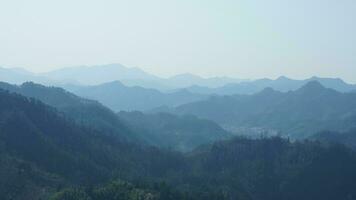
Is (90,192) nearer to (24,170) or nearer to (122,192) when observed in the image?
(122,192)

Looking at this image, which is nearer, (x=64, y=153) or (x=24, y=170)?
(x=24, y=170)

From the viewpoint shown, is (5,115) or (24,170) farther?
(5,115)

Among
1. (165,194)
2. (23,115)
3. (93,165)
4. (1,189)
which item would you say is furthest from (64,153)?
(165,194)

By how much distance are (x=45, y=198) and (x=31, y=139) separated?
55580 mm

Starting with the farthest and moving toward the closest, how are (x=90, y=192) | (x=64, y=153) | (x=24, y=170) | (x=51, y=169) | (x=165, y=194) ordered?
(x=64, y=153) < (x=51, y=169) < (x=24, y=170) < (x=165, y=194) < (x=90, y=192)

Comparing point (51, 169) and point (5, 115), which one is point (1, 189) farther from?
point (5, 115)

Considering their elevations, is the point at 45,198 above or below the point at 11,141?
below

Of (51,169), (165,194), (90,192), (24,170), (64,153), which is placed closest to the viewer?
(90,192)

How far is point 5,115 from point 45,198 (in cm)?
6821

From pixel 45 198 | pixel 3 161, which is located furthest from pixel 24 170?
pixel 45 198

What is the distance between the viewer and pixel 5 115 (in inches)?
7692

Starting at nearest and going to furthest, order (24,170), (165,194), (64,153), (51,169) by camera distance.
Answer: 1. (165,194)
2. (24,170)
3. (51,169)
4. (64,153)

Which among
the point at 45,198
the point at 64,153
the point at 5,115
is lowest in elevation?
the point at 45,198

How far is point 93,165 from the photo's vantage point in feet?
624
